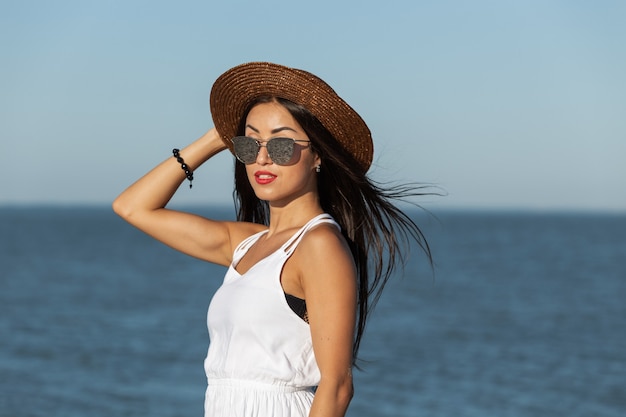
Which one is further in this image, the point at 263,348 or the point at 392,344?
the point at 392,344

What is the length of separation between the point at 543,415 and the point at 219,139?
1135 cm

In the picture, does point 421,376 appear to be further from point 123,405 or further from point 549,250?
point 549,250

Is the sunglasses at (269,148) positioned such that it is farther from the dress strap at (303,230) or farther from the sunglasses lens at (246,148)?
the dress strap at (303,230)

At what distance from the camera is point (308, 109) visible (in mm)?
3432

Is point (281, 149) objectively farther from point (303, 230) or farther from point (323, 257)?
point (323, 257)

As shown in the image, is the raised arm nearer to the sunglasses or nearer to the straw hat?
the straw hat

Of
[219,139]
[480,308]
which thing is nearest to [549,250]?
[480,308]

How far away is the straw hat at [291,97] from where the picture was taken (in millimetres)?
3402

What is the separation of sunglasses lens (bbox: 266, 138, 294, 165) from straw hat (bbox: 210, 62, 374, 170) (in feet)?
0.43

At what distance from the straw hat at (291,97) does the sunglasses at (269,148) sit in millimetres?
118

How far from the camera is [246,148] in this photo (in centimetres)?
347

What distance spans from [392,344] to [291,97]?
17190mm

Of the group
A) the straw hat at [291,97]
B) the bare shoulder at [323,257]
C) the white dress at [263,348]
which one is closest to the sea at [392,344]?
the bare shoulder at [323,257]

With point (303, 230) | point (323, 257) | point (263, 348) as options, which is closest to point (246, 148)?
point (303, 230)
